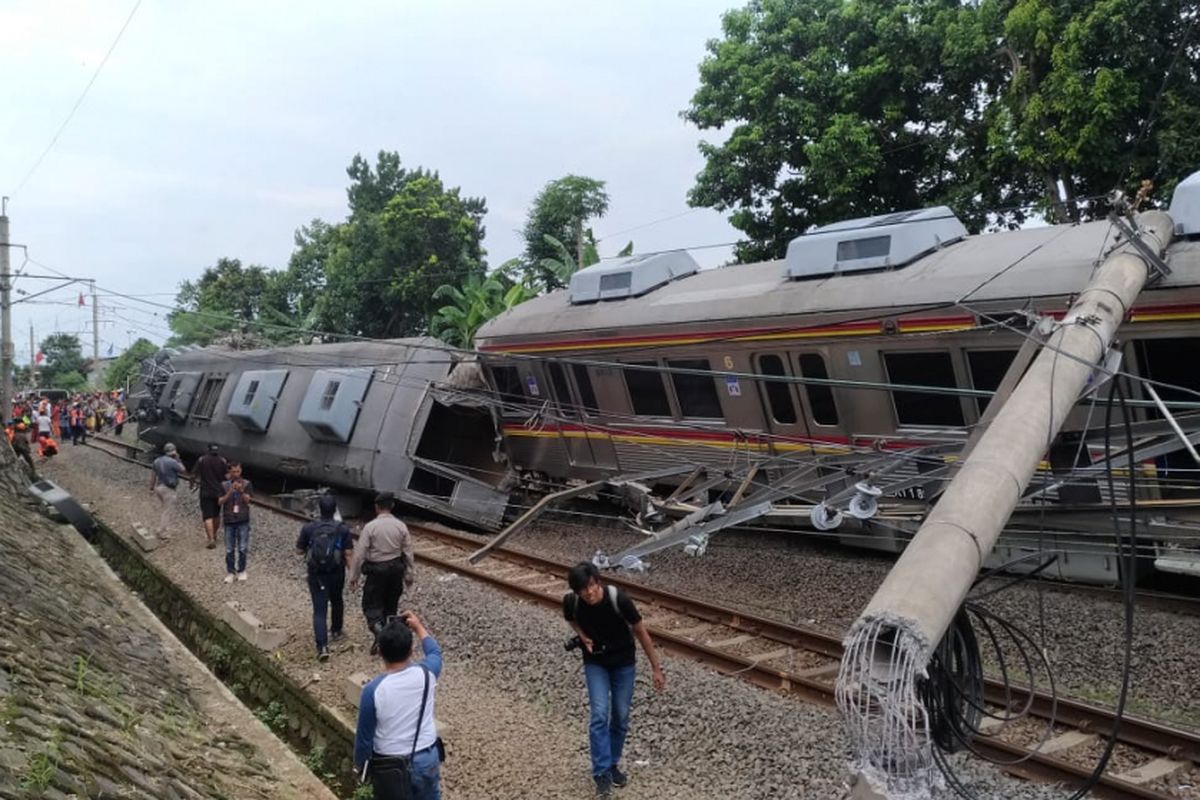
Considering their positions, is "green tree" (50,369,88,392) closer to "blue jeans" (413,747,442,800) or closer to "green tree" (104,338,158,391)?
"green tree" (104,338,158,391)

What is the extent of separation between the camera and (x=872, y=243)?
1182cm

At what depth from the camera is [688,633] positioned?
32.6 feet

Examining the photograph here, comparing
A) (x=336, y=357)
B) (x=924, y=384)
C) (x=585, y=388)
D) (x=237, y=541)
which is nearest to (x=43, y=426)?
(x=336, y=357)

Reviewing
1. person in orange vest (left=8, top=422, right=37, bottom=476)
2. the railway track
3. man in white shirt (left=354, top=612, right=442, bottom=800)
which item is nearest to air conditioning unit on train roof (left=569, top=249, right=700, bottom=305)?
the railway track

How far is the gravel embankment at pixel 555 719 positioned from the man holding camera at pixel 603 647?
1.37ft

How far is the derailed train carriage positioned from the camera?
8.23 meters

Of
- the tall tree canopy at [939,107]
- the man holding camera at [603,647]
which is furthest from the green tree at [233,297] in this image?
the man holding camera at [603,647]

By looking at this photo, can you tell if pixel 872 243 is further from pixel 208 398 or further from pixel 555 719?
pixel 208 398

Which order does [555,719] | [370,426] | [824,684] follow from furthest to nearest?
1. [370,426]
2. [824,684]
3. [555,719]

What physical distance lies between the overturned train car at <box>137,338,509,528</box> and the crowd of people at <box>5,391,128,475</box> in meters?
5.54

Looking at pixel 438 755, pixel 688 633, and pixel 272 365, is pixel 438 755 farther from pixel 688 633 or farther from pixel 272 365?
pixel 272 365

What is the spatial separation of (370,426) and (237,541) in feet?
11.4

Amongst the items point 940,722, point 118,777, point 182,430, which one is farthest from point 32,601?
point 182,430

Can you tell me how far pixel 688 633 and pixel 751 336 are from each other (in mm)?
3876
